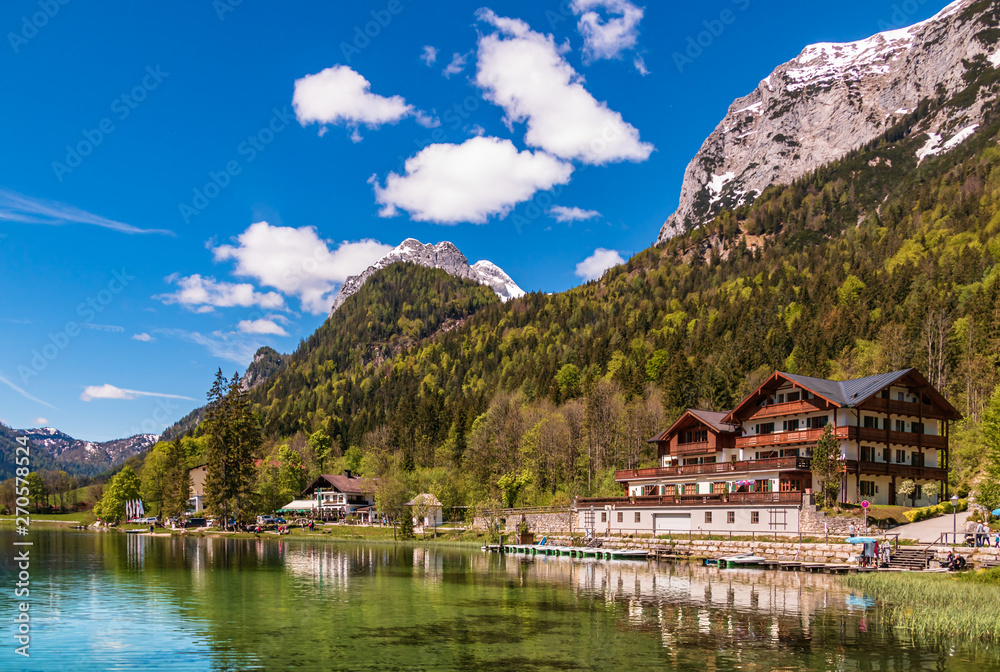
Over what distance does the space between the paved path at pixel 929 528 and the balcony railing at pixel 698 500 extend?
8.04 m

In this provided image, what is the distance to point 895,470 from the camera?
67750 millimetres

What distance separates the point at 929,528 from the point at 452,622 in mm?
43282

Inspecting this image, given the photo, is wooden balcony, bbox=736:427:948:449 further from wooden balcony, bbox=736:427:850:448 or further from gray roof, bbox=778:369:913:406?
gray roof, bbox=778:369:913:406

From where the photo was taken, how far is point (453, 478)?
4717 inches

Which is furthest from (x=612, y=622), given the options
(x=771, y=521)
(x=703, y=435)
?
(x=703, y=435)

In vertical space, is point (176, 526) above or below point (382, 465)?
below

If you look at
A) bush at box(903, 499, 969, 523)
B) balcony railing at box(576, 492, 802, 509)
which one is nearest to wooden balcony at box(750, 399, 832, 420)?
balcony railing at box(576, 492, 802, 509)

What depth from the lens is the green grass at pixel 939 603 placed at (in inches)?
1128

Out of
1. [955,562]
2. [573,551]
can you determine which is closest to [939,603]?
[955,562]

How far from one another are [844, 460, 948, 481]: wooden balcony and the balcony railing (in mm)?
7412

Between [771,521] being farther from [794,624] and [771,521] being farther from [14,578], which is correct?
[14,578]

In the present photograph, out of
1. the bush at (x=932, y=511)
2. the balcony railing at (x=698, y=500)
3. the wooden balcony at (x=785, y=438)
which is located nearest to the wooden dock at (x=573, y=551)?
the balcony railing at (x=698, y=500)

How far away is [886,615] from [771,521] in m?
31.3

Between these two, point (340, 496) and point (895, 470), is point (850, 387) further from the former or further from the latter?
point (340, 496)
